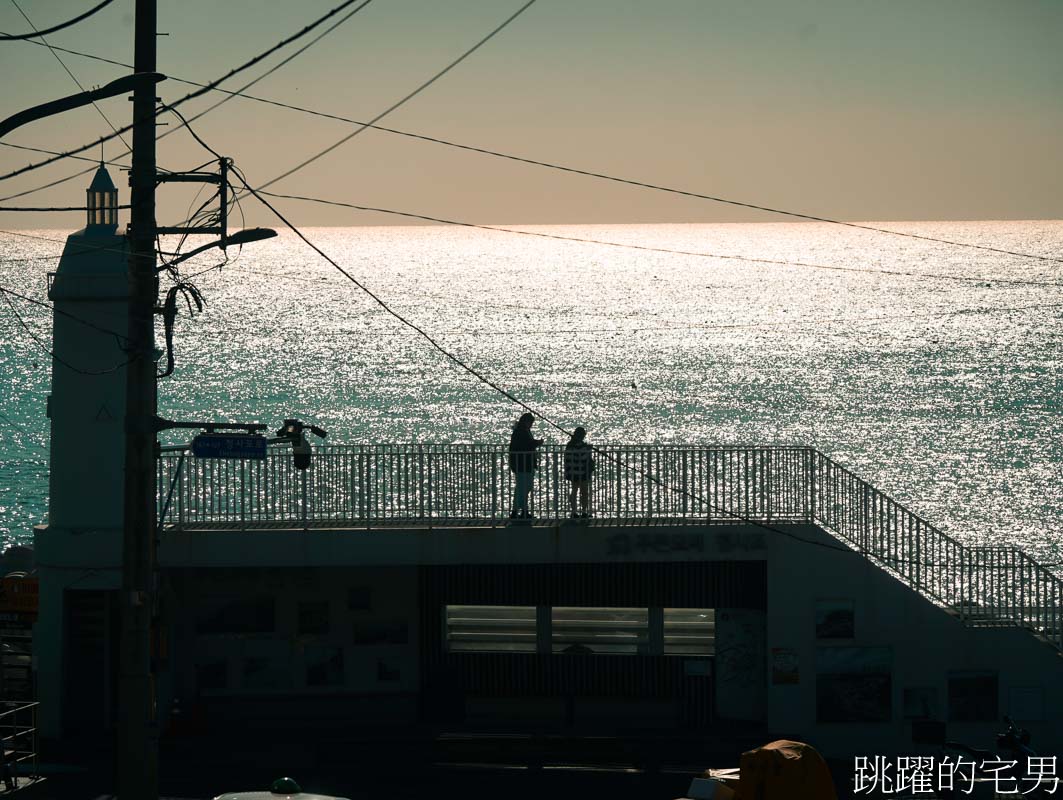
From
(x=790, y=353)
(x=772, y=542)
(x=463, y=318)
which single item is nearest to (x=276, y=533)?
(x=772, y=542)

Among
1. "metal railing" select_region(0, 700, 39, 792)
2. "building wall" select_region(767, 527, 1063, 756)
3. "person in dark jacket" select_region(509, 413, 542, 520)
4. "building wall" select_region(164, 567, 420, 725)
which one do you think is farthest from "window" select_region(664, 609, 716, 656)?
"metal railing" select_region(0, 700, 39, 792)

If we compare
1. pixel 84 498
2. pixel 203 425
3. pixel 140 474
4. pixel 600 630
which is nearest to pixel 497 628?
pixel 600 630

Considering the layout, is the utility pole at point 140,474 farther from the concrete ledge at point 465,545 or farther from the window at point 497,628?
the window at point 497,628

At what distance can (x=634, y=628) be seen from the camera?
71.5ft

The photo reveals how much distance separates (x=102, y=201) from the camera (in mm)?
21641

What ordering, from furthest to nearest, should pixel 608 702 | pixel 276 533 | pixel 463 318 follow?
1. pixel 463 318
2. pixel 608 702
3. pixel 276 533

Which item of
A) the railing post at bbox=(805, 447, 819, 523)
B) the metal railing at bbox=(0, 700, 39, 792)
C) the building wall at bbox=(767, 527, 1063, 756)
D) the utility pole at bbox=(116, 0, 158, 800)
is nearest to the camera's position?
the utility pole at bbox=(116, 0, 158, 800)

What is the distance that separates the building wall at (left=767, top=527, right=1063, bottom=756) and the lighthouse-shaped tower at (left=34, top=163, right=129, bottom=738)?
9.15m

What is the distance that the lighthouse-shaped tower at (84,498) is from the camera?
20.3 m

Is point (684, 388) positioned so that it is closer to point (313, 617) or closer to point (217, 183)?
point (313, 617)

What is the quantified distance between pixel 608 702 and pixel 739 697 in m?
1.88

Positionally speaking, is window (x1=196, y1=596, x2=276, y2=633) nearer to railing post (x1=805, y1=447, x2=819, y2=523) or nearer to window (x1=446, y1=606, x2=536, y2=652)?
window (x1=446, y1=606, x2=536, y2=652)

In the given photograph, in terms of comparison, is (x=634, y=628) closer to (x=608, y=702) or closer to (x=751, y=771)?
(x=608, y=702)

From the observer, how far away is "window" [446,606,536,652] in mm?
21859
